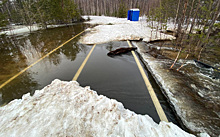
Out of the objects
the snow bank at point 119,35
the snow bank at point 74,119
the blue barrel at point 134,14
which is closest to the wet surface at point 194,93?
the snow bank at point 74,119

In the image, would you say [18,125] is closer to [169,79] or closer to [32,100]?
[32,100]

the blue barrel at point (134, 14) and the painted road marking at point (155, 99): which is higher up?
the blue barrel at point (134, 14)

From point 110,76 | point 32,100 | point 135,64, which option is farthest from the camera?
point 135,64

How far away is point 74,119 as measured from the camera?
5.40 ft

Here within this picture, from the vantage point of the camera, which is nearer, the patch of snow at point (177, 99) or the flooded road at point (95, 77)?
the patch of snow at point (177, 99)

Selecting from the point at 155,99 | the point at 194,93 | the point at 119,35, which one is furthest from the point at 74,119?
the point at 119,35

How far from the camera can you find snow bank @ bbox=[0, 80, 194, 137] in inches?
57.9

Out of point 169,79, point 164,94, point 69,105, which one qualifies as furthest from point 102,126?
point 169,79

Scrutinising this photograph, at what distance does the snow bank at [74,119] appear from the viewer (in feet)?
4.83

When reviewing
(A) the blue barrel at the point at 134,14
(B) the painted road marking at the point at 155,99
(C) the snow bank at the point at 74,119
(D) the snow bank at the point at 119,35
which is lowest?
(B) the painted road marking at the point at 155,99

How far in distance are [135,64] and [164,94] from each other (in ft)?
6.16

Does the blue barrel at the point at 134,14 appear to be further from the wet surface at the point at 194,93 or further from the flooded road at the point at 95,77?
the wet surface at the point at 194,93

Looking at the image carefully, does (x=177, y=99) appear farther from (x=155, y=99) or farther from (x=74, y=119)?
(x=74, y=119)

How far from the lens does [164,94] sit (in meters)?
2.67
